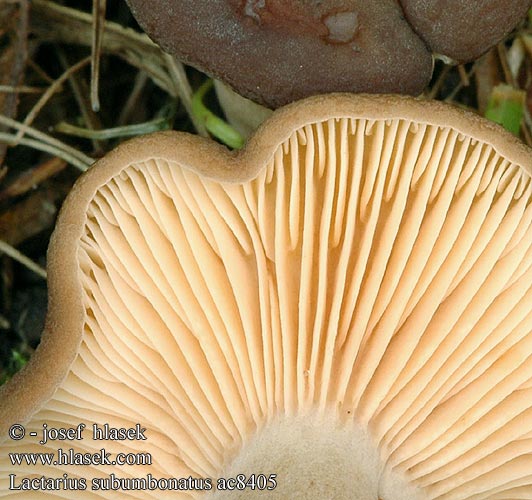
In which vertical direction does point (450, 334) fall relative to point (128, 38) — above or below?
below

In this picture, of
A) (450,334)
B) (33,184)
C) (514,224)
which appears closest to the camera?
(514,224)

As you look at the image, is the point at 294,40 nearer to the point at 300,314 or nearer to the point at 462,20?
the point at 462,20

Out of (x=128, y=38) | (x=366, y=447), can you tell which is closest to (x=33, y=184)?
(x=128, y=38)

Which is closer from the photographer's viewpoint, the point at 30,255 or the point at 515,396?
the point at 515,396

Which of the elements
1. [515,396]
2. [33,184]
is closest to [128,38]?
[33,184]

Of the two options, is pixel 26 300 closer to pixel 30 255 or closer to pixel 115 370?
pixel 30 255

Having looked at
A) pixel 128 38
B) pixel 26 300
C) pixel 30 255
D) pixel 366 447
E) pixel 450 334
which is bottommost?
pixel 366 447

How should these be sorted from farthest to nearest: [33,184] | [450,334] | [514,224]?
1. [33,184]
2. [450,334]
3. [514,224]

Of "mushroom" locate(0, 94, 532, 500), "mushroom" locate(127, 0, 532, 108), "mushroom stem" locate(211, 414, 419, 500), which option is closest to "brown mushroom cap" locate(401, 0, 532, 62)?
"mushroom" locate(127, 0, 532, 108)
